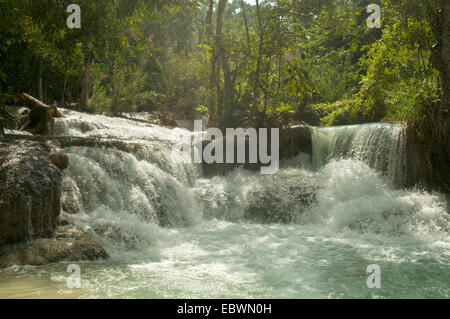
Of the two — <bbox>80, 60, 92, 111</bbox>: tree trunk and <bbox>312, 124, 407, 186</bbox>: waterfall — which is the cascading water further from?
<bbox>80, 60, 92, 111</bbox>: tree trunk

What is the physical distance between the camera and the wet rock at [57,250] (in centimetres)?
396

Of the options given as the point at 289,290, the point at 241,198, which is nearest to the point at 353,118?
the point at 241,198

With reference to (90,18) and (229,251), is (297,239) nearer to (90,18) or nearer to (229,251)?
(229,251)

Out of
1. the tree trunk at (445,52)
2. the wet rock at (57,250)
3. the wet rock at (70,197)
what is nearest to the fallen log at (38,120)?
the wet rock at (70,197)

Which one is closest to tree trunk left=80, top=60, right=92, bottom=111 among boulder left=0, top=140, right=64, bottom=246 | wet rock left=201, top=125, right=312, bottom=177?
wet rock left=201, top=125, right=312, bottom=177

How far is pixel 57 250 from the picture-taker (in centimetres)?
418

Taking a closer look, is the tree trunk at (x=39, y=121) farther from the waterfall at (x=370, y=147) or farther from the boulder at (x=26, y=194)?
the waterfall at (x=370, y=147)

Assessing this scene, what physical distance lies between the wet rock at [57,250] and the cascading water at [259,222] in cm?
18

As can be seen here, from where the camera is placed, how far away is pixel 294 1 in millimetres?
9648

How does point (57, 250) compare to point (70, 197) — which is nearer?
point (57, 250)

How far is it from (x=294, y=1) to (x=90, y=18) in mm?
6085

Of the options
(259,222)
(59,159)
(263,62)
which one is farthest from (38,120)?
(263,62)

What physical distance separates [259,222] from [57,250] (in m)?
3.95

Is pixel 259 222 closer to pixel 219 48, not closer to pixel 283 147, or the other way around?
pixel 283 147
